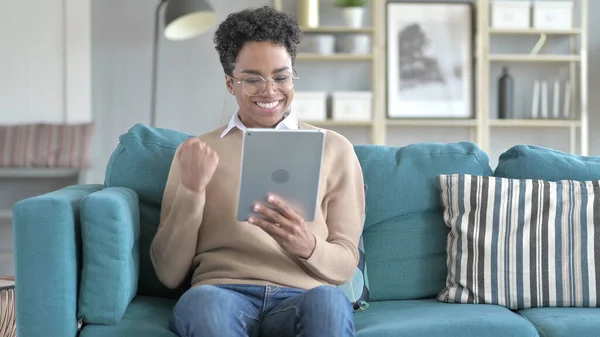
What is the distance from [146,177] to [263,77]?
455 mm

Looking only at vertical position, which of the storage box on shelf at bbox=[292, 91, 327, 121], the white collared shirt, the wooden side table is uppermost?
the storage box on shelf at bbox=[292, 91, 327, 121]

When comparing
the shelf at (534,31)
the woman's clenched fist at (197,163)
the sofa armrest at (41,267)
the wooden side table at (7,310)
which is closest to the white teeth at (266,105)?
the woman's clenched fist at (197,163)

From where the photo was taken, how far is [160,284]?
2113mm

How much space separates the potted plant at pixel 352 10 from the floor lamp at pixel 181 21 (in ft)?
2.49

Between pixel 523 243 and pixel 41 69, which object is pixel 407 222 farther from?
pixel 41 69

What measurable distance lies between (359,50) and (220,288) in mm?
3134

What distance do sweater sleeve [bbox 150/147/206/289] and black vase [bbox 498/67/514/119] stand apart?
128 inches

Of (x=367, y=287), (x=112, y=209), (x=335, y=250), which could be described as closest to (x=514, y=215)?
(x=367, y=287)

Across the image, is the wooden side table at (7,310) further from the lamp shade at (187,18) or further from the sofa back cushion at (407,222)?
the lamp shade at (187,18)

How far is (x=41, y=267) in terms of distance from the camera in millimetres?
1723

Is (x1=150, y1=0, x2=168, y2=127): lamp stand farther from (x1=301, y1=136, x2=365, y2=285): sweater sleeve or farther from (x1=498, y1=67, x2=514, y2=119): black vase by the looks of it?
(x1=301, y1=136, x2=365, y2=285): sweater sleeve

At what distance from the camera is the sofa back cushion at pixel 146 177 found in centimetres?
212

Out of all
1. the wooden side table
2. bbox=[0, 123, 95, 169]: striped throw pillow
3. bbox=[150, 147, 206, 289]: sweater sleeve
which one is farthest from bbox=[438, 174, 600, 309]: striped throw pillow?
bbox=[0, 123, 95, 169]: striped throw pillow

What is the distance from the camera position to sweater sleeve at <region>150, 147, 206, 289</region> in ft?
5.97
